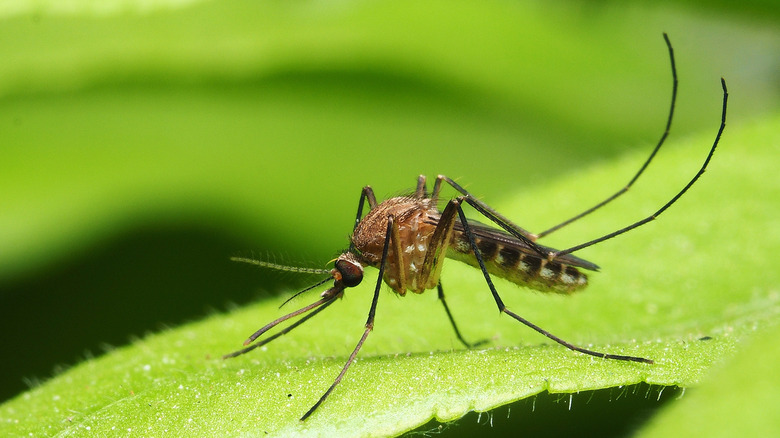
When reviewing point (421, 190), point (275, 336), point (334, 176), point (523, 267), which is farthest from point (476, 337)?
point (334, 176)

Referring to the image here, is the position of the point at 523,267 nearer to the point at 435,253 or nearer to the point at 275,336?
the point at 435,253

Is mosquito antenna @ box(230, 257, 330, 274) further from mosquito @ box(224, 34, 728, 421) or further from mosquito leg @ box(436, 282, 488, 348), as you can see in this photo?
mosquito leg @ box(436, 282, 488, 348)

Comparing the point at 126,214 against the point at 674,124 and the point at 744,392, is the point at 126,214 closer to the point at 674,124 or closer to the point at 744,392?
the point at 674,124

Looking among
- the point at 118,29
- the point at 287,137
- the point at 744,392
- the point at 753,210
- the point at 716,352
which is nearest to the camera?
the point at 744,392

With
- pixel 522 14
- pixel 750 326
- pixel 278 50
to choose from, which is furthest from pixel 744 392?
pixel 522 14

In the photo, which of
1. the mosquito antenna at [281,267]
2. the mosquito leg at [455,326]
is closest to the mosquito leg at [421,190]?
the mosquito leg at [455,326]

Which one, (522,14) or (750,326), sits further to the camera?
(522,14)
